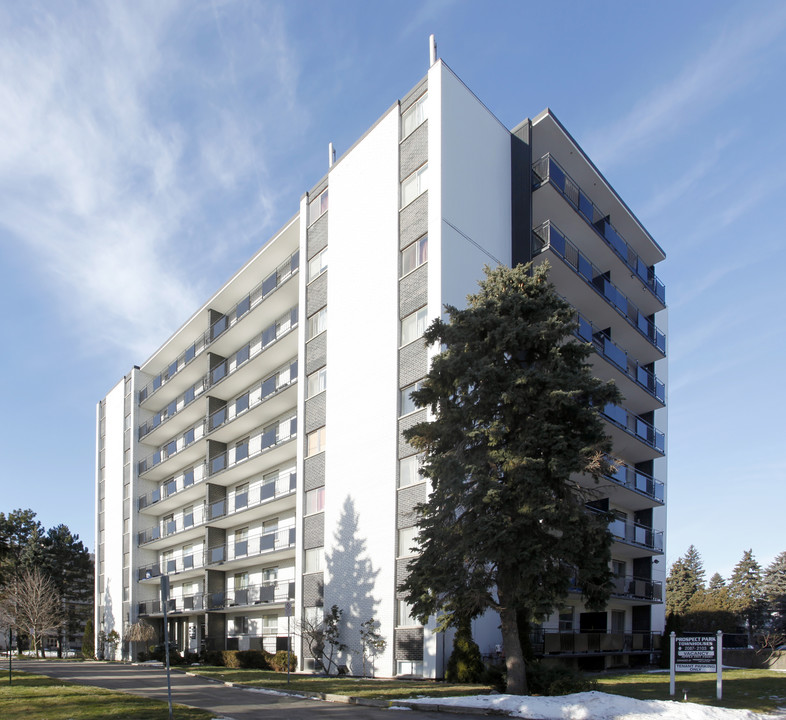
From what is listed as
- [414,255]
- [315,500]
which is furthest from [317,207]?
[315,500]

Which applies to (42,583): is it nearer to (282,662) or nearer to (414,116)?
(282,662)

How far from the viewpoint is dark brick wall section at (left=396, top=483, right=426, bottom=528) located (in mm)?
25844

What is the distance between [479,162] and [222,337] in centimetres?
2102

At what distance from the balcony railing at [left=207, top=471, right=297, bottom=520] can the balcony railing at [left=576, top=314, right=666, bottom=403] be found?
51.3ft

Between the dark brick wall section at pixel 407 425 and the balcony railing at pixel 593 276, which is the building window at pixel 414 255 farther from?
the dark brick wall section at pixel 407 425

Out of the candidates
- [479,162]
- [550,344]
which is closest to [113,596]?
[479,162]

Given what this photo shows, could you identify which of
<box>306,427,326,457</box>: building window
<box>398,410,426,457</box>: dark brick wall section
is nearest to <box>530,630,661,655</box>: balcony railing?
<box>398,410,426,457</box>: dark brick wall section

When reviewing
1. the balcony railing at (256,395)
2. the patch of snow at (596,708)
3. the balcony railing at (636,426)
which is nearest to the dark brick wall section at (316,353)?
the balcony railing at (256,395)

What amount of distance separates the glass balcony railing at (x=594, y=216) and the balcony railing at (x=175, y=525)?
2764 cm

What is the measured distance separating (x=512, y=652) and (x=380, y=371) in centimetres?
1320

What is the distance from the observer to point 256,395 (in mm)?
42469

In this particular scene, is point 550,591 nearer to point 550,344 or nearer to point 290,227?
point 550,344

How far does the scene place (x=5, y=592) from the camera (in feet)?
220

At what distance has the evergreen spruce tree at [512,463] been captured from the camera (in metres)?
17.8
